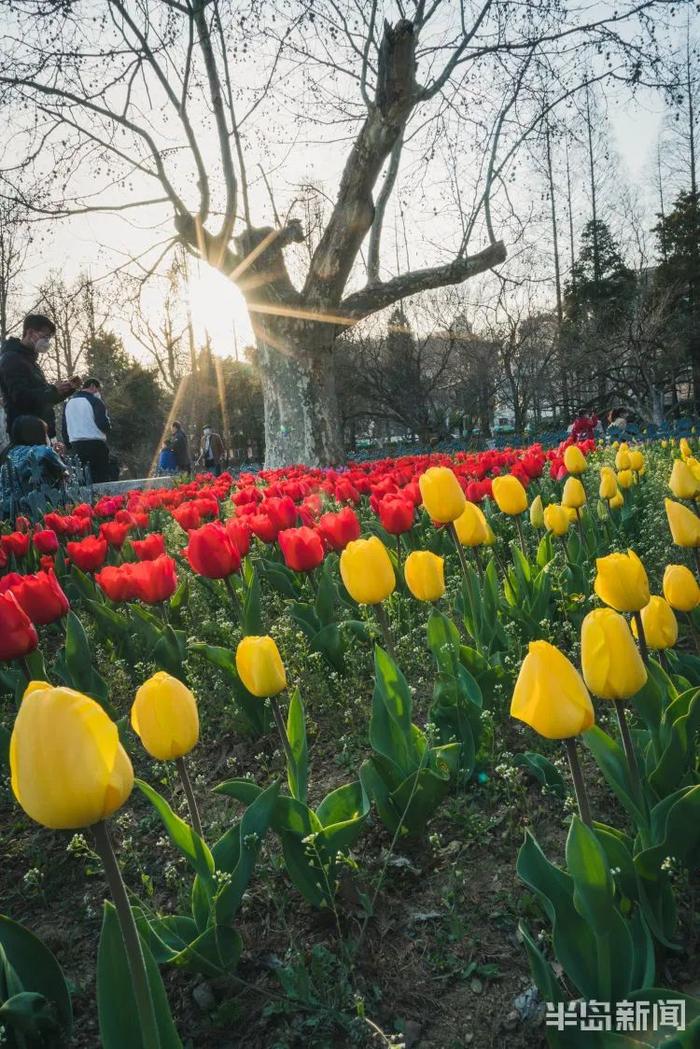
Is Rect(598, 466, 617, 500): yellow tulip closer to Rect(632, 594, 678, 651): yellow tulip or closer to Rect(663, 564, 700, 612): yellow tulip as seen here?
Rect(663, 564, 700, 612): yellow tulip

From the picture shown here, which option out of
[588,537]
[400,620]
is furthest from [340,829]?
[588,537]

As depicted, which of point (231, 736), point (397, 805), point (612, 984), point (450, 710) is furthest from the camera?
point (231, 736)

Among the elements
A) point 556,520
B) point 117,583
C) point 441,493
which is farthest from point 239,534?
point 556,520

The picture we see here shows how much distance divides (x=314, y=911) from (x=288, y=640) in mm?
1478

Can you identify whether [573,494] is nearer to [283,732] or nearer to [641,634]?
[641,634]

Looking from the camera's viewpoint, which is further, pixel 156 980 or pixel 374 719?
pixel 374 719

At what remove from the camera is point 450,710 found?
76.5 inches

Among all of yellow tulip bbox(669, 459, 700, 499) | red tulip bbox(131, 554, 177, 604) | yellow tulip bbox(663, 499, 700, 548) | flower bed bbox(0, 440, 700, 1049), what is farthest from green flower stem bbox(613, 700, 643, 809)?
red tulip bbox(131, 554, 177, 604)

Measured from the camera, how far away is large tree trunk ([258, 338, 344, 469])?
11578mm

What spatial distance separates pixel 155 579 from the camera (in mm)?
2402

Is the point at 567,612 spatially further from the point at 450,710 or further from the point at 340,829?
the point at 340,829

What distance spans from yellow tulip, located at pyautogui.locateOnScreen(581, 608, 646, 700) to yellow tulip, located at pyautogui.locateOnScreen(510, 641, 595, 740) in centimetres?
9

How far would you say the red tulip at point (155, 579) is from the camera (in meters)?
2.38

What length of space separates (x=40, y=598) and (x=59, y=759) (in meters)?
1.58
